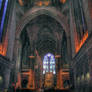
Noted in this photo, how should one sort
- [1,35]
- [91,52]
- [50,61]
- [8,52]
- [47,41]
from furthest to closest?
1. [50,61]
2. [47,41]
3. [8,52]
4. [1,35]
5. [91,52]

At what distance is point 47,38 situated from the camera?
1470 inches

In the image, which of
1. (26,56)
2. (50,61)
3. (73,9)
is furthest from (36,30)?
(50,61)

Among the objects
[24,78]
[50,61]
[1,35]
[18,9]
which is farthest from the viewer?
[50,61]

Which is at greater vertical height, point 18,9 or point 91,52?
point 18,9

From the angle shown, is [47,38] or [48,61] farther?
[48,61]

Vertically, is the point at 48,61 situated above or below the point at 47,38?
below

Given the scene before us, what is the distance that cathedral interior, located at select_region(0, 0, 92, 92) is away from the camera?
39.7 feet

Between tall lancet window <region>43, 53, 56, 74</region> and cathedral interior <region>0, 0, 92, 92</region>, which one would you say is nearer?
cathedral interior <region>0, 0, 92, 92</region>

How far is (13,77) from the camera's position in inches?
695

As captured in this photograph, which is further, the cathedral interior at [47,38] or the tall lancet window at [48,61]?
the tall lancet window at [48,61]

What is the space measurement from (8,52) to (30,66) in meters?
14.0

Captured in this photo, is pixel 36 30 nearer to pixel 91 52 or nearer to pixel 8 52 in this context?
pixel 8 52

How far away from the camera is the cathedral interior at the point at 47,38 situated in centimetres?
1211

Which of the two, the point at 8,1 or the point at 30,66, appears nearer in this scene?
the point at 8,1
